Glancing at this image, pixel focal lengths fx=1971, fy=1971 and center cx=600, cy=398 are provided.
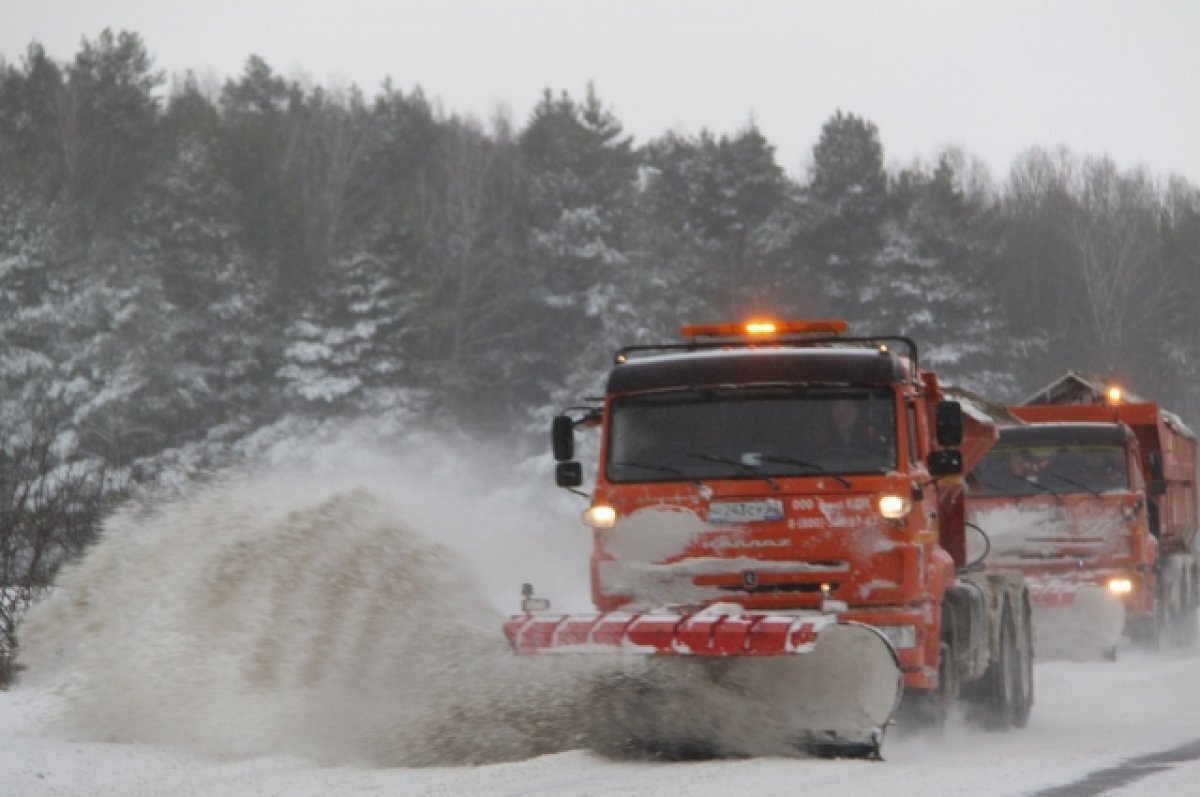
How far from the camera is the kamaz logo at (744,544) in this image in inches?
460

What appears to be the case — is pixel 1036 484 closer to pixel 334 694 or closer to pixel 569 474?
pixel 569 474

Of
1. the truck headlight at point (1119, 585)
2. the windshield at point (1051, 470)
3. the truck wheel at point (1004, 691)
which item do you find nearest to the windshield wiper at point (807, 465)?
the truck wheel at point (1004, 691)

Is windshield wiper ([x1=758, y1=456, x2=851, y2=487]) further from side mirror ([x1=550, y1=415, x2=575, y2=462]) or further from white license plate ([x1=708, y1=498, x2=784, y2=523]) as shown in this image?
side mirror ([x1=550, y1=415, x2=575, y2=462])

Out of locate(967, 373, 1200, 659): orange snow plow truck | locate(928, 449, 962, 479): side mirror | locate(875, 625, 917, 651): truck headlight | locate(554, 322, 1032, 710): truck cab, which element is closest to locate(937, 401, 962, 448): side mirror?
locate(554, 322, 1032, 710): truck cab

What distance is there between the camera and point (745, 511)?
11.8m

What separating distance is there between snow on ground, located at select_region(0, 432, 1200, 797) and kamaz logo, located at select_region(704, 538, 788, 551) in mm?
1098

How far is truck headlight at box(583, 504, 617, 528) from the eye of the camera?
39.4ft

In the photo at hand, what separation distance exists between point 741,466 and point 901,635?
1.38 metres

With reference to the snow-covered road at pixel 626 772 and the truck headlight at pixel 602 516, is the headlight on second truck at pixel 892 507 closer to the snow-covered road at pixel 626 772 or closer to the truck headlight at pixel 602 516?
the snow-covered road at pixel 626 772

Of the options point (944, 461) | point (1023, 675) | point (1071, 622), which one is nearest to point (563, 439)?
point (944, 461)

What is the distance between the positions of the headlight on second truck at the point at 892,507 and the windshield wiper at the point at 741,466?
62 cm

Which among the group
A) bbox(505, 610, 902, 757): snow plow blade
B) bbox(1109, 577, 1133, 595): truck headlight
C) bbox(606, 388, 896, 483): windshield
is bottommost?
bbox(505, 610, 902, 757): snow plow blade

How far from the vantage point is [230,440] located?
4978 cm

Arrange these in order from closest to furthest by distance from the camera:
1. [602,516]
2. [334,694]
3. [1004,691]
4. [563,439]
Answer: [602,516], [334,694], [563,439], [1004,691]
